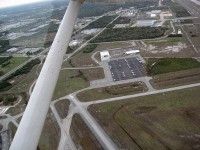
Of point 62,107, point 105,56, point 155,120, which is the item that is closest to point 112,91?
point 62,107

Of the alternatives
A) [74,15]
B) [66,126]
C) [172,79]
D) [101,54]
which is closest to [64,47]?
[74,15]

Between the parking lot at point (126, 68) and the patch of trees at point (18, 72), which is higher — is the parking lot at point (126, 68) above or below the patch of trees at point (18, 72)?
above

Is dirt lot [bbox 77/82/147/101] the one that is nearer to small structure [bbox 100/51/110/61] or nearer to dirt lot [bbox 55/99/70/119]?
dirt lot [bbox 55/99/70/119]

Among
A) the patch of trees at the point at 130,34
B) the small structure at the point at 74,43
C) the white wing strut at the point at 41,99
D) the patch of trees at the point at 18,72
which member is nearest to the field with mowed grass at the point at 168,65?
the patch of trees at the point at 130,34

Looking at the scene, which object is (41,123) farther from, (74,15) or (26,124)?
(74,15)

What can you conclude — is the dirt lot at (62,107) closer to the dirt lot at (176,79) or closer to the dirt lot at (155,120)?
the dirt lot at (155,120)

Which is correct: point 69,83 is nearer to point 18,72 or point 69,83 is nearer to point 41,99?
point 18,72

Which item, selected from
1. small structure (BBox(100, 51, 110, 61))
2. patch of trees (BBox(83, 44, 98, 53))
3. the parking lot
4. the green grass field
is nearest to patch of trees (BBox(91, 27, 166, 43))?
patch of trees (BBox(83, 44, 98, 53))
